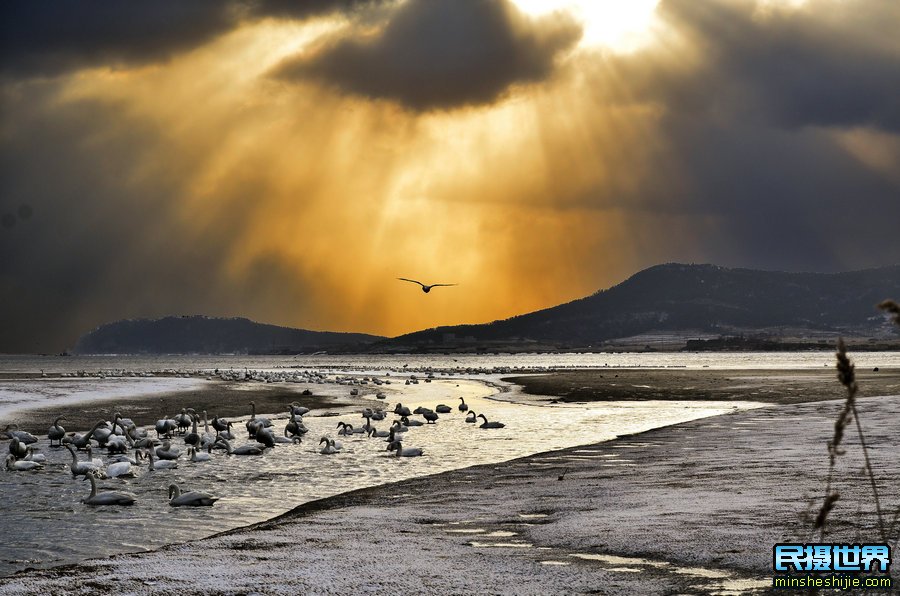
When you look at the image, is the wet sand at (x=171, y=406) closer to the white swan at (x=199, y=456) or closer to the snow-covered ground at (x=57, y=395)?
the snow-covered ground at (x=57, y=395)

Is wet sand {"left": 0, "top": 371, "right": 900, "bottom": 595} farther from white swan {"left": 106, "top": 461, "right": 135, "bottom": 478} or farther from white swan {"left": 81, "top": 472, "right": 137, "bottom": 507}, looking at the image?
white swan {"left": 106, "top": 461, "right": 135, "bottom": 478}

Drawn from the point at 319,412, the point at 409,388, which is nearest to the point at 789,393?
the point at 319,412

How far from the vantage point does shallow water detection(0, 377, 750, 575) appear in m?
12.8

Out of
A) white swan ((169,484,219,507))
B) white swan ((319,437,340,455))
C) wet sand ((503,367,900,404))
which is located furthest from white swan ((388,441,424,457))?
wet sand ((503,367,900,404))

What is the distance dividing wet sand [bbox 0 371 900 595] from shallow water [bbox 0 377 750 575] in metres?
1.62

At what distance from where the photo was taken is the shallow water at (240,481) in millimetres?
12766

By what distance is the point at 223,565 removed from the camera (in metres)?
9.16

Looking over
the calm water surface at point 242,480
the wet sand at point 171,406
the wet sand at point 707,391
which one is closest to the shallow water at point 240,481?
the calm water surface at point 242,480

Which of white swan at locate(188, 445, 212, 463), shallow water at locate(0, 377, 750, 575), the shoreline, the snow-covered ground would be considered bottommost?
shallow water at locate(0, 377, 750, 575)

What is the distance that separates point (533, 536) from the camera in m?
10.6

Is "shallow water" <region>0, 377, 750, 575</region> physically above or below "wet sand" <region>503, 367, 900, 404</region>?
below

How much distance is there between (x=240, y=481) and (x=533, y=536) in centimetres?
967

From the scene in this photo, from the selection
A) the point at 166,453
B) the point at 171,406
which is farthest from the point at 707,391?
the point at 166,453

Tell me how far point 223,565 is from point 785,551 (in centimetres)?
544
